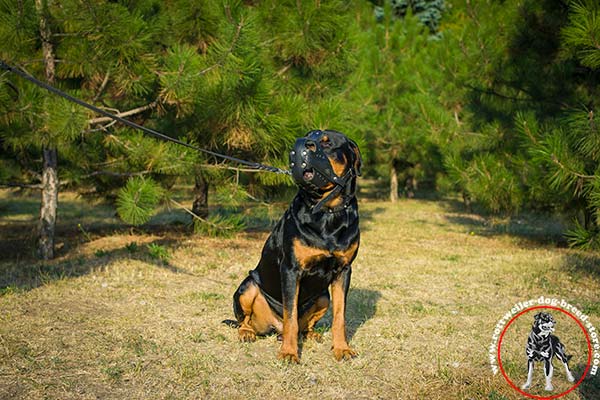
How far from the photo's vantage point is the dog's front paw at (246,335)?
391 centimetres

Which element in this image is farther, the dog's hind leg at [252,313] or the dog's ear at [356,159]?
the dog's hind leg at [252,313]

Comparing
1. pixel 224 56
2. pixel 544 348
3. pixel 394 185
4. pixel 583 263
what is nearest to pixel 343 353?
pixel 544 348

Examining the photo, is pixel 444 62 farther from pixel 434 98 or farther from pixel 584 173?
pixel 584 173

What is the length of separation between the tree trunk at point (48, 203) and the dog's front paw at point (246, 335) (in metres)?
4.05

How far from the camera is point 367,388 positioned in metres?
3.15

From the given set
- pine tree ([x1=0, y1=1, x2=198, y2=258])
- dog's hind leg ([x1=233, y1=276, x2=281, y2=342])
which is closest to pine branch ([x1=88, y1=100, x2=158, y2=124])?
pine tree ([x1=0, y1=1, x2=198, y2=258])

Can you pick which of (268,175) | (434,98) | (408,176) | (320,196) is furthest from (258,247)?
(408,176)

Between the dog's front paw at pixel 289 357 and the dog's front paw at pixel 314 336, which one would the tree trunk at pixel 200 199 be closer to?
the dog's front paw at pixel 314 336

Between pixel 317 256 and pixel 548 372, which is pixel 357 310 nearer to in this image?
pixel 317 256

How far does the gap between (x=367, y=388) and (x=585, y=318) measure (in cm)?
231

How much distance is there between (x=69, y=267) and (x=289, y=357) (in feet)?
13.2

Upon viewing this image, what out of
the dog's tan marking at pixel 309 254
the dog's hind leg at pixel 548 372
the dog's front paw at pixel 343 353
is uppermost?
the dog's tan marking at pixel 309 254

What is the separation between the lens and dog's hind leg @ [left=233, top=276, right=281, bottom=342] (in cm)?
384

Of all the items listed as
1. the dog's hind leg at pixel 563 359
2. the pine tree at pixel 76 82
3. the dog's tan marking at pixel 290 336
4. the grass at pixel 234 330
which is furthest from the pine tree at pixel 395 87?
the dog's tan marking at pixel 290 336
